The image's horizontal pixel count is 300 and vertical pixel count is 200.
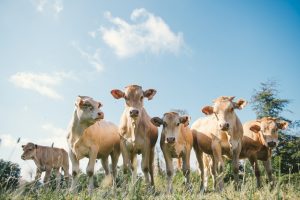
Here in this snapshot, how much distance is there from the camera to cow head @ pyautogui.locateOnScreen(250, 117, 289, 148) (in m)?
11.9

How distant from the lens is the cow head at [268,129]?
11.9 m

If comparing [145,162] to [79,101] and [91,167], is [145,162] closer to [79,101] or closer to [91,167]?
[91,167]

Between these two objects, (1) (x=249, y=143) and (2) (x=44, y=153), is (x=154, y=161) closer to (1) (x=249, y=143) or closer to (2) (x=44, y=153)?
(1) (x=249, y=143)

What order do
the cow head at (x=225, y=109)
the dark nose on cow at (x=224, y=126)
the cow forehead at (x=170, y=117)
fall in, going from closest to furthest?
the dark nose on cow at (x=224, y=126) → the cow head at (x=225, y=109) → the cow forehead at (x=170, y=117)

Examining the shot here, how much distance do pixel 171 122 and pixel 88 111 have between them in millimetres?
2595

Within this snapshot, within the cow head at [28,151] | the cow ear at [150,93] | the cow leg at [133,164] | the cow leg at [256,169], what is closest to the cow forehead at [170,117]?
the cow ear at [150,93]

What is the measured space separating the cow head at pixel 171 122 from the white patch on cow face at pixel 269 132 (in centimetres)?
326

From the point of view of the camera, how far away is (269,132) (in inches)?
475

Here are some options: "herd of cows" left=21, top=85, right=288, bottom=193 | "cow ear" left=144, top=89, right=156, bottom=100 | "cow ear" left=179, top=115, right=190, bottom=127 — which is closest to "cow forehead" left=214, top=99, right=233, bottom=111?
"herd of cows" left=21, top=85, right=288, bottom=193

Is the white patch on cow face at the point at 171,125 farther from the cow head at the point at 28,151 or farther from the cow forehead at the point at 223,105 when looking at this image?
the cow head at the point at 28,151

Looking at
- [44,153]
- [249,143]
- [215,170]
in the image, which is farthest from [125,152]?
[44,153]

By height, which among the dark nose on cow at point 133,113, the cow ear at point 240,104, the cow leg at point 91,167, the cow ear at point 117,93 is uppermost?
the cow ear at point 117,93

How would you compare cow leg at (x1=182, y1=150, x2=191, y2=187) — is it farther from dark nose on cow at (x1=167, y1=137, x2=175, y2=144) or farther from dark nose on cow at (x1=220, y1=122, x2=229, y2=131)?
dark nose on cow at (x1=220, y1=122, x2=229, y2=131)

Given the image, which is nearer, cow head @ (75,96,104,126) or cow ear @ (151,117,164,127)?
cow head @ (75,96,104,126)
